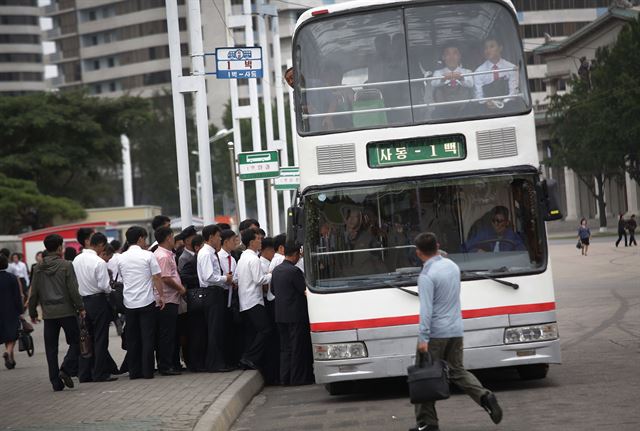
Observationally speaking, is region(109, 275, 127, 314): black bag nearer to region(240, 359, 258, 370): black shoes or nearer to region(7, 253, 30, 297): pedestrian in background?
region(240, 359, 258, 370): black shoes

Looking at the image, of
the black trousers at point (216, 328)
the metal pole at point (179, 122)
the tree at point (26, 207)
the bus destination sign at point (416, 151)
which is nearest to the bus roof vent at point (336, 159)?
the bus destination sign at point (416, 151)

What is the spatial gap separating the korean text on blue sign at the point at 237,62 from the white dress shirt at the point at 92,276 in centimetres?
642

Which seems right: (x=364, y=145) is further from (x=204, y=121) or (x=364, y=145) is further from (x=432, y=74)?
(x=204, y=121)

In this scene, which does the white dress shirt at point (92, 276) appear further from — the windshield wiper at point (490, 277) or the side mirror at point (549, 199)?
the side mirror at point (549, 199)

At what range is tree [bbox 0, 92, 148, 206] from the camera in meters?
69.2

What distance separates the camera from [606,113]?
2916 inches

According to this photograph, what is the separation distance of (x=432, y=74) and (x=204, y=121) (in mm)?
8263

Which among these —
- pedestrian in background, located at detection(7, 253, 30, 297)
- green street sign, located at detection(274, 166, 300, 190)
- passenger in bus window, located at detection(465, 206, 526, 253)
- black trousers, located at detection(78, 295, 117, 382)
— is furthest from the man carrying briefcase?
pedestrian in background, located at detection(7, 253, 30, 297)

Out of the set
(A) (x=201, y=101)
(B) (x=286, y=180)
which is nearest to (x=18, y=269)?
(B) (x=286, y=180)

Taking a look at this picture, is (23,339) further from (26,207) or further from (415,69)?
(26,207)

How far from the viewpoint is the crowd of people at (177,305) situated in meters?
15.4

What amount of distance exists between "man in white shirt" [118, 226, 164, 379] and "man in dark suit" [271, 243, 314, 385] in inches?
58.1

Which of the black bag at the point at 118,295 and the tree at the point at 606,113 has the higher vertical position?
the tree at the point at 606,113

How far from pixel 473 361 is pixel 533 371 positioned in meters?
1.43
